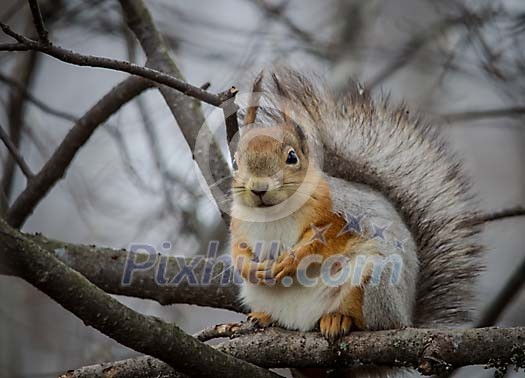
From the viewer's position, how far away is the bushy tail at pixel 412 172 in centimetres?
242

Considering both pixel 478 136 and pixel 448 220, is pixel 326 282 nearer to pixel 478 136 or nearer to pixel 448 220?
pixel 448 220

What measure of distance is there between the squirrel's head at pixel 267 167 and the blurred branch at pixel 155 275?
1.78 ft

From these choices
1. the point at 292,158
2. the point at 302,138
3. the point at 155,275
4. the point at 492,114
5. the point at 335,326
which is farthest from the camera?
the point at 492,114

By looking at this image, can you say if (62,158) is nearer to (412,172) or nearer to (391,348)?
(412,172)

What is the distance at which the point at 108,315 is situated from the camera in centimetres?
150

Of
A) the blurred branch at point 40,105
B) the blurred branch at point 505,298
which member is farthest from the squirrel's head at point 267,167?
the blurred branch at point 505,298

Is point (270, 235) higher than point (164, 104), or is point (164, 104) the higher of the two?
point (164, 104)

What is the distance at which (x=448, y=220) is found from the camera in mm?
2443

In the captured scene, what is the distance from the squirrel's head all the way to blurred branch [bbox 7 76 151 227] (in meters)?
0.78

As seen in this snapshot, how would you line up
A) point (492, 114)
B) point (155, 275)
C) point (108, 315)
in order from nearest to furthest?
point (108, 315) < point (155, 275) < point (492, 114)

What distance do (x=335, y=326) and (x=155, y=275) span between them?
2.67ft

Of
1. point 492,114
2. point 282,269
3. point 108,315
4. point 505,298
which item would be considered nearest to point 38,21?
point 108,315

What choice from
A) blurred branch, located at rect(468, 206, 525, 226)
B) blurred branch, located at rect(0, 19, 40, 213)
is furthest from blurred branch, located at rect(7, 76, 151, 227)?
blurred branch, located at rect(468, 206, 525, 226)

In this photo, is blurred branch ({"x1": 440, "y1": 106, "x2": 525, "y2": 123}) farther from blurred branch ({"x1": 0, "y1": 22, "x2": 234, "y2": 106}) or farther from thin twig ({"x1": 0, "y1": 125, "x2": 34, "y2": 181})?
thin twig ({"x1": 0, "y1": 125, "x2": 34, "y2": 181})
